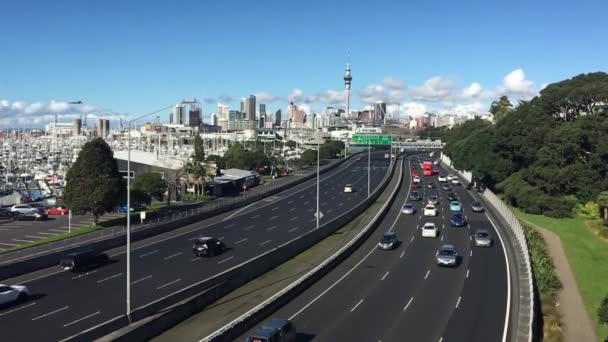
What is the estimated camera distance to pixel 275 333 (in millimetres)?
20750

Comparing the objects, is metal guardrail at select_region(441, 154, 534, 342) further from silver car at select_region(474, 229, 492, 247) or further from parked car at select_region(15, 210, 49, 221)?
parked car at select_region(15, 210, 49, 221)

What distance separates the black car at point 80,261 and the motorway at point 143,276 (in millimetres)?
754

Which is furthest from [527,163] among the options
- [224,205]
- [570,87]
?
[224,205]

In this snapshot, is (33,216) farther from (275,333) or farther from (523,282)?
(523,282)

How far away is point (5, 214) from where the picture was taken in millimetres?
61219

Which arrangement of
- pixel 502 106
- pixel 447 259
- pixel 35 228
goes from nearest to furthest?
pixel 447 259 < pixel 35 228 < pixel 502 106

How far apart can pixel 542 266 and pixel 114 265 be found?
29350mm

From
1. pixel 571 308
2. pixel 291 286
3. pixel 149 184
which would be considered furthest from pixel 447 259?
pixel 149 184

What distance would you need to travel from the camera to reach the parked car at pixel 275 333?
66.6 ft

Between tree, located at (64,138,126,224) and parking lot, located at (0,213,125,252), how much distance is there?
285cm

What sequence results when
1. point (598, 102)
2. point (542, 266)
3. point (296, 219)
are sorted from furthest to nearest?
1. point (598, 102)
2. point (296, 219)
3. point (542, 266)

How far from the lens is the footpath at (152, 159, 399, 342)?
23.8 metres

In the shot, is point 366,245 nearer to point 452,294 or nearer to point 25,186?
point 452,294

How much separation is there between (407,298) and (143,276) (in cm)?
1560
